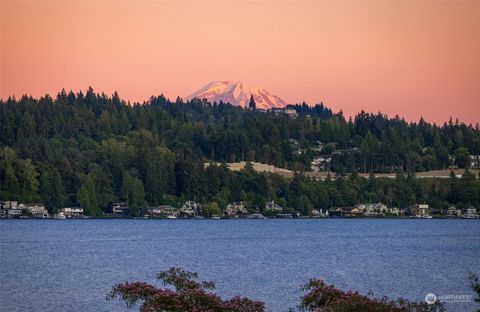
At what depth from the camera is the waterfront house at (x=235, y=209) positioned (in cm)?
16538

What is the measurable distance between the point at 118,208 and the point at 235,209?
19.3m

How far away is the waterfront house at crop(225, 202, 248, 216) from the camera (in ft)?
543

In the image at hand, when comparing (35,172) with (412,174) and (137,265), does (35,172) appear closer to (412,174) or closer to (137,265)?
(412,174)

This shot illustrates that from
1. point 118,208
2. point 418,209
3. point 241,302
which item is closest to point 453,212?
point 418,209

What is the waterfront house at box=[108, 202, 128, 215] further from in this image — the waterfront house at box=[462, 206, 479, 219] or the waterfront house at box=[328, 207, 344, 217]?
the waterfront house at box=[462, 206, 479, 219]

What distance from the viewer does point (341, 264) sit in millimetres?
→ 69188

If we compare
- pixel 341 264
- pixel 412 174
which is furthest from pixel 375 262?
pixel 412 174

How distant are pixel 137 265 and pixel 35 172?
87.0 m

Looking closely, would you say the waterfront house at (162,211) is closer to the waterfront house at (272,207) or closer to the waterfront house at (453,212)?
the waterfront house at (272,207)

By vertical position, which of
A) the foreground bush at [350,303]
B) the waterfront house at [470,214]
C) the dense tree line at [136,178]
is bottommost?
the foreground bush at [350,303]

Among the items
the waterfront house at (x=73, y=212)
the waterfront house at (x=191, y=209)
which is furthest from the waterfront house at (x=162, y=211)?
the waterfront house at (x=73, y=212)

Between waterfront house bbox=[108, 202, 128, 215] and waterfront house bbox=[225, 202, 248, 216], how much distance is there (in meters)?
16.5

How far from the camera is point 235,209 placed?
16600cm

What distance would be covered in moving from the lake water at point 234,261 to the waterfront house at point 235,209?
1561 inches
